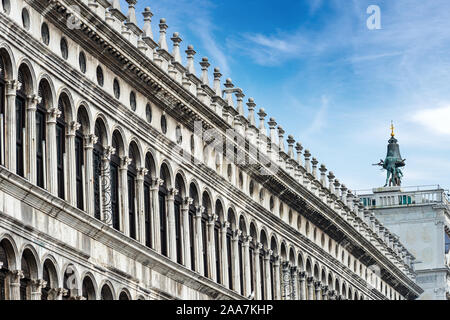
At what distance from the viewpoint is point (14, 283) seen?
42312mm

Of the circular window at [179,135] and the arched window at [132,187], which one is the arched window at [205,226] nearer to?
the circular window at [179,135]

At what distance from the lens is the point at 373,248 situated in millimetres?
82625

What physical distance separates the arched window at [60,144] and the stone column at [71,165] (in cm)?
15

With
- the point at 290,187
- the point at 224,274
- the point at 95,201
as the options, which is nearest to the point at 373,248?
the point at 290,187

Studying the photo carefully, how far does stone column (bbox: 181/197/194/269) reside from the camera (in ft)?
183

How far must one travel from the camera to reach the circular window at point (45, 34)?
45719mm

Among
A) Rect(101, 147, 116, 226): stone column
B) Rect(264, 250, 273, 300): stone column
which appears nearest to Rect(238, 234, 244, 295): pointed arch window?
Rect(264, 250, 273, 300): stone column

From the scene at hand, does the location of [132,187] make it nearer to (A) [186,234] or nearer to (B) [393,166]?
(A) [186,234]

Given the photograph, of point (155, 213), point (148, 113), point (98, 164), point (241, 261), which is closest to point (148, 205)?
point (155, 213)

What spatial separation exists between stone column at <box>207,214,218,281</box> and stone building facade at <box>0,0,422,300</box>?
1.9 inches

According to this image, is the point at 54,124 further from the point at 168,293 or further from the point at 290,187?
the point at 290,187

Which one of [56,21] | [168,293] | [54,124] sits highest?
[56,21]

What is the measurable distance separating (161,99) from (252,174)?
419 inches

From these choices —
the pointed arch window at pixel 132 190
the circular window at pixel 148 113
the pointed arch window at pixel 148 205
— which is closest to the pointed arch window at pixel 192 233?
the pointed arch window at pixel 148 205
